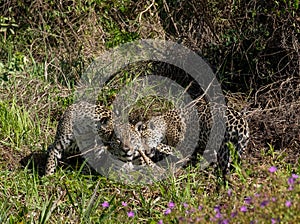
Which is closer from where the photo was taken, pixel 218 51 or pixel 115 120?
pixel 115 120

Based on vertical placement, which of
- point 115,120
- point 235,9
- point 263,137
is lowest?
point 263,137

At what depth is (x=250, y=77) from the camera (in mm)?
7707

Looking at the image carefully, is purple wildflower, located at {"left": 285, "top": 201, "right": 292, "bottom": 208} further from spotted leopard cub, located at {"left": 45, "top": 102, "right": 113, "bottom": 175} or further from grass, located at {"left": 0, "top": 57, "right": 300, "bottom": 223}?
spotted leopard cub, located at {"left": 45, "top": 102, "right": 113, "bottom": 175}

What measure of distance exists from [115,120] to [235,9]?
2209 mm

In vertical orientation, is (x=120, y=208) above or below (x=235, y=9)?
below

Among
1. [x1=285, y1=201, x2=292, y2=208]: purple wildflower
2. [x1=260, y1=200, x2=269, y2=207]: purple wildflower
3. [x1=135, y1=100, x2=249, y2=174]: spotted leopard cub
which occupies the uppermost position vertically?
[x1=285, y1=201, x2=292, y2=208]: purple wildflower

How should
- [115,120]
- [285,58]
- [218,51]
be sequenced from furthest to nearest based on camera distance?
[218,51], [285,58], [115,120]

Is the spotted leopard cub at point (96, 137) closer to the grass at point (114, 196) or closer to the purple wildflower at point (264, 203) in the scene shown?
the grass at point (114, 196)

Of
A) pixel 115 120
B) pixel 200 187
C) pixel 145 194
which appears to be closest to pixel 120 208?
pixel 145 194

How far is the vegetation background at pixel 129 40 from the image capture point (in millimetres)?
5477

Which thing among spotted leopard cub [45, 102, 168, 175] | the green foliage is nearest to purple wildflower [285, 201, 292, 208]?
spotted leopard cub [45, 102, 168, 175]

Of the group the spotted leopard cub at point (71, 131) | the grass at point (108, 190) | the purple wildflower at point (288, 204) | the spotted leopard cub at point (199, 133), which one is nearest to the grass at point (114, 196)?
the grass at point (108, 190)

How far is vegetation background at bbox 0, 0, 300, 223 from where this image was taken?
18.0 ft

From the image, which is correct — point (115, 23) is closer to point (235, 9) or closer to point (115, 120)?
point (235, 9)
